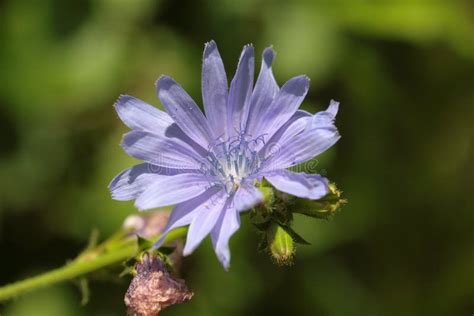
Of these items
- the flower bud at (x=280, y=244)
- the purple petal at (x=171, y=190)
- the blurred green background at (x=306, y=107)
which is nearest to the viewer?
the purple petal at (x=171, y=190)

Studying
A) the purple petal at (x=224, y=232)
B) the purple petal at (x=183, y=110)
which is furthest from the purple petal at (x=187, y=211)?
the purple petal at (x=183, y=110)

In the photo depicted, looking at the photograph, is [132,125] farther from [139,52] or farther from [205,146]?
[139,52]

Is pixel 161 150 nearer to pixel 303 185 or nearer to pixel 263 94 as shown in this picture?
pixel 263 94

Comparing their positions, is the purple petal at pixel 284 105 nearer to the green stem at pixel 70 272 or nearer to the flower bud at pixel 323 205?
the flower bud at pixel 323 205

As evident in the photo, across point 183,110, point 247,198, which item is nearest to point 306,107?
point 183,110

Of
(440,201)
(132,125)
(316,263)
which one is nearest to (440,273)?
(440,201)

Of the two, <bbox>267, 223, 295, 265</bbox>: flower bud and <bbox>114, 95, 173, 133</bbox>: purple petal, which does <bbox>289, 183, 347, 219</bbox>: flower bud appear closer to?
<bbox>267, 223, 295, 265</bbox>: flower bud
